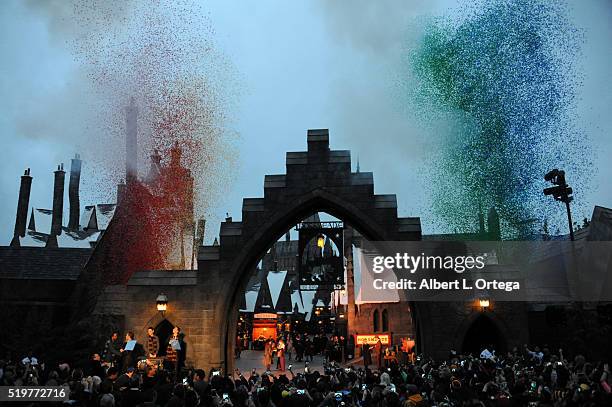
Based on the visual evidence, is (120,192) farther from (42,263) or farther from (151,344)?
(151,344)

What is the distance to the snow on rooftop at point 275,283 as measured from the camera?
6238 centimetres

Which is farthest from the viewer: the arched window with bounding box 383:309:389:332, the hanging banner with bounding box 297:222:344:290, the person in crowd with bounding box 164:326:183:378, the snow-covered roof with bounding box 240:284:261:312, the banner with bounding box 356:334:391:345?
the snow-covered roof with bounding box 240:284:261:312

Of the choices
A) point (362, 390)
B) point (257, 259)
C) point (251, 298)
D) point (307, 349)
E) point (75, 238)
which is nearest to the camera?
point (362, 390)

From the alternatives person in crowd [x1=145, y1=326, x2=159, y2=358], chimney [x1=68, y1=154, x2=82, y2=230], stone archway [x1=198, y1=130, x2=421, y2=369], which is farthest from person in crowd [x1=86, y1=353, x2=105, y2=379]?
chimney [x1=68, y1=154, x2=82, y2=230]

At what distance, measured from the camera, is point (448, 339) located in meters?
22.7

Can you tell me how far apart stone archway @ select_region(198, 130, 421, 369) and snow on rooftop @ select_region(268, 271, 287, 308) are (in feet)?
125

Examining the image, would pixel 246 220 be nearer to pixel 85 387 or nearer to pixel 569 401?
pixel 85 387

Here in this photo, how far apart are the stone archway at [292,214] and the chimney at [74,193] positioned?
141 ft

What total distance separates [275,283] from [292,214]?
41892 mm

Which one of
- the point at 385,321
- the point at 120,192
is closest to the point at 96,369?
the point at 385,321

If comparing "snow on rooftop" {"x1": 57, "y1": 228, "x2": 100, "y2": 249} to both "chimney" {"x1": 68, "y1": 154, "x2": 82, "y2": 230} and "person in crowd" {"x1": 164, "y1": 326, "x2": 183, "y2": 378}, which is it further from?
"person in crowd" {"x1": 164, "y1": 326, "x2": 183, "y2": 378}

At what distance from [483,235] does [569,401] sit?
45323 millimetres

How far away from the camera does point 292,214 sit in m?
24.0

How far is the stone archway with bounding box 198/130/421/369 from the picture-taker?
2342 centimetres
